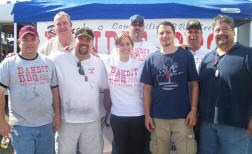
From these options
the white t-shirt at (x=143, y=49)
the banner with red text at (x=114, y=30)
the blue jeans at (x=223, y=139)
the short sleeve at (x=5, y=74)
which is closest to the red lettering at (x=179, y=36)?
the banner with red text at (x=114, y=30)

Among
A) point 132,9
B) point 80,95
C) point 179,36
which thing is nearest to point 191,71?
point 80,95

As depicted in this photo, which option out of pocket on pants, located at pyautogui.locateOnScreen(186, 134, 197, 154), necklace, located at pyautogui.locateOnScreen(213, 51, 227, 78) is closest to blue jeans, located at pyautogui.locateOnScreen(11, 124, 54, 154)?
pocket on pants, located at pyautogui.locateOnScreen(186, 134, 197, 154)

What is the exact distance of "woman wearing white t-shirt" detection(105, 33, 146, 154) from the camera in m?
2.45

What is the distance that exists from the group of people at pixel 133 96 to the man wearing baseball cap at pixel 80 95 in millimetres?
11

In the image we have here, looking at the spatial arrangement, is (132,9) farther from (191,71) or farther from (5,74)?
(5,74)

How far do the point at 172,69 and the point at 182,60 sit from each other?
5.7 inches

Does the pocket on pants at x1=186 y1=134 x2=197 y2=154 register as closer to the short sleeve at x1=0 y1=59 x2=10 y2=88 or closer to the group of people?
the group of people

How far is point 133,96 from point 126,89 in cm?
11

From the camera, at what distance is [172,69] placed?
2.27 meters

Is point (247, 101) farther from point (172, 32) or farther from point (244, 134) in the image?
point (172, 32)

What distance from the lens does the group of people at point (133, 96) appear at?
217cm

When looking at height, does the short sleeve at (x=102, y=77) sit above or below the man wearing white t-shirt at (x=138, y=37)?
below

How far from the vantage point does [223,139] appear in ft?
7.23

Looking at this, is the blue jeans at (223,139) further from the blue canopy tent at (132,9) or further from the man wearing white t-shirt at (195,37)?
the blue canopy tent at (132,9)
